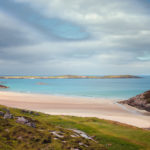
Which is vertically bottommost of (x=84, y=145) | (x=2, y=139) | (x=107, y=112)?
(x=107, y=112)

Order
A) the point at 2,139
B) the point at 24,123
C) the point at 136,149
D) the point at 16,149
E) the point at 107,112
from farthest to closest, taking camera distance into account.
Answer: the point at 107,112 → the point at 136,149 → the point at 24,123 → the point at 2,139 → the point at 16,149

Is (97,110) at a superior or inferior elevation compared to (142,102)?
inferior

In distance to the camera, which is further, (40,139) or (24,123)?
(24,123)

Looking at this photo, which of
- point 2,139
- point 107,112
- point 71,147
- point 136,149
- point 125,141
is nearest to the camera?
point 2,139

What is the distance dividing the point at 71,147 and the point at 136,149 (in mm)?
7956

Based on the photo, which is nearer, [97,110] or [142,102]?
[97,110]

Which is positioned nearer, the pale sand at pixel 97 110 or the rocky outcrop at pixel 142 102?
the pale sand at pixel 97 110

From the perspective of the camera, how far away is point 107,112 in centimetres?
5047

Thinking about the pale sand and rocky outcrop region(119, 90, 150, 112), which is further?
rocky outcrop region(119, 90, 150, 112)

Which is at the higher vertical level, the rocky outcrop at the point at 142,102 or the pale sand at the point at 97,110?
the rocky outcrop at the point at 142,102

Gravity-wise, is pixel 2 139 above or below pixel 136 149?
above

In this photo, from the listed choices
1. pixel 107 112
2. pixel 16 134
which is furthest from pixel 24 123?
pixel 107 112

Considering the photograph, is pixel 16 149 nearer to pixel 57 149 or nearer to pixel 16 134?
pixel 16 134

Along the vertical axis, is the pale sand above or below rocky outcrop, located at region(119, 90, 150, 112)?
below
